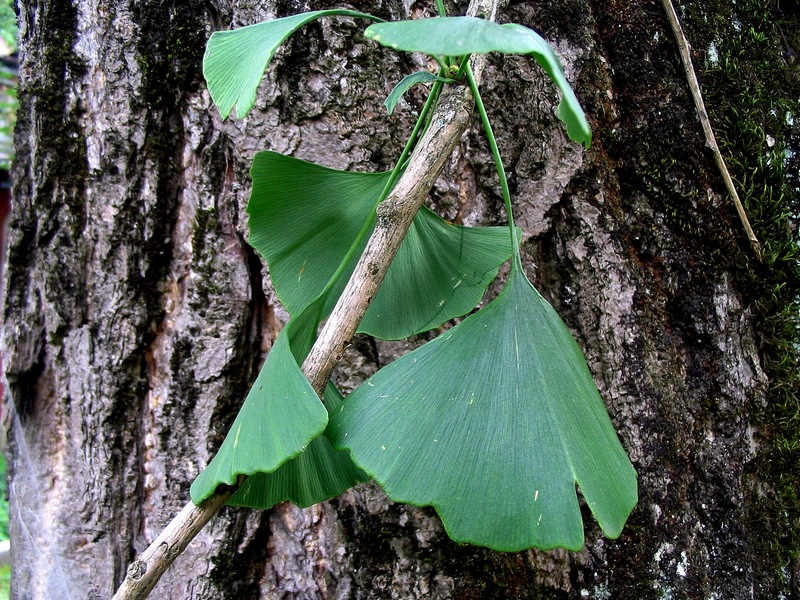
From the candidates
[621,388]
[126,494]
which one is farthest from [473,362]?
[126,494]

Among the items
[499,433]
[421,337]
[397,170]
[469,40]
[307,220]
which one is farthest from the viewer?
[421,337]

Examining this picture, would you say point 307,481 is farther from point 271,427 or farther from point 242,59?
point 242,59

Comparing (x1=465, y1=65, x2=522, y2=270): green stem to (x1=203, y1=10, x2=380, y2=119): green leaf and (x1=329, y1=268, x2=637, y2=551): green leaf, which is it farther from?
(x1=203, y1=10, x2=380, y2=119): green leaf

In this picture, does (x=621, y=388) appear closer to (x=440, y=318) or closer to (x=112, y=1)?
(x=440, y=318)

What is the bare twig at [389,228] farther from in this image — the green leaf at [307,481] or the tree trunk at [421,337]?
the tree trunk at [421,337]

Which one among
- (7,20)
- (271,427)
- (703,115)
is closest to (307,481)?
(271,427)

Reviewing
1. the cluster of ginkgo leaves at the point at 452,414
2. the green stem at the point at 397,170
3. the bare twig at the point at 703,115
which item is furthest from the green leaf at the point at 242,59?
the bare twig at the point at 703,115

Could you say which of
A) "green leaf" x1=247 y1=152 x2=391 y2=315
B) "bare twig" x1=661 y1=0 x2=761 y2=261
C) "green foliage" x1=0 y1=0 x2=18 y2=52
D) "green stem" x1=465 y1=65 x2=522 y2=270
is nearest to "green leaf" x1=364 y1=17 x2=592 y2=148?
"green stem" x1=465 y1=65 x2=522 y2=270
